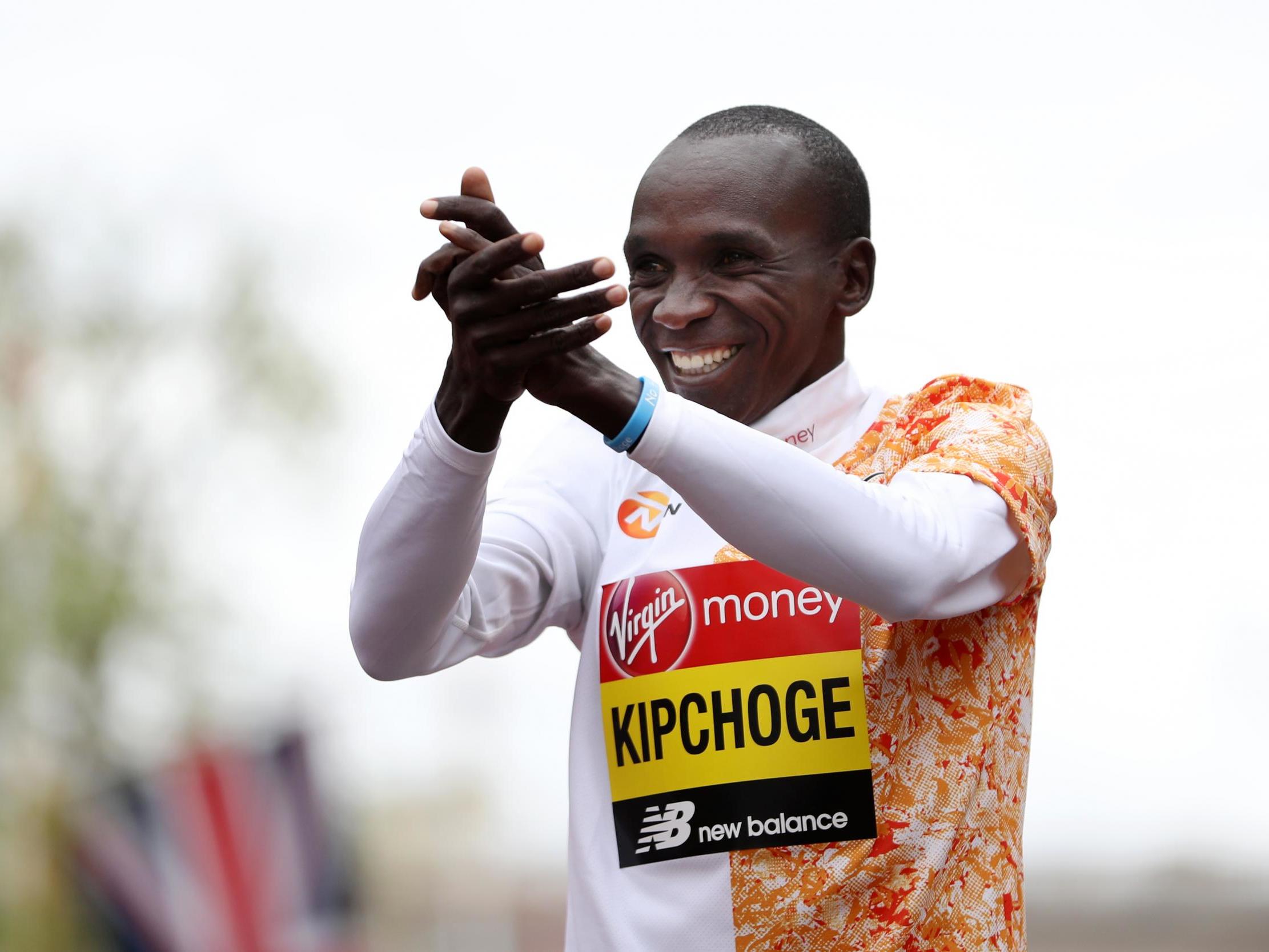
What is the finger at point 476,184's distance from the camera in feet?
6.98

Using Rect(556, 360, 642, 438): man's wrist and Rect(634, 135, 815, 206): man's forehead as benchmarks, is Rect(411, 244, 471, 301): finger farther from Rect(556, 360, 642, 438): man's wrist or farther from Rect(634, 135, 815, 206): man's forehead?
Rect(634, 135, 815, 206): man's forehead

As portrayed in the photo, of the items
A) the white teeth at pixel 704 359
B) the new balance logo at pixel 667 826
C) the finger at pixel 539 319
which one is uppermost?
the white teeth at pixel 704 359

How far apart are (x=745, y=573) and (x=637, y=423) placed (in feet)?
1.51

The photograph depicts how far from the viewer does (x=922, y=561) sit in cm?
214

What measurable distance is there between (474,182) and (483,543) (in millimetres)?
676

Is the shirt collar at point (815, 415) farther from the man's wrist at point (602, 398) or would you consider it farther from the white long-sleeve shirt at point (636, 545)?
the man's wrist at point (602, 398)

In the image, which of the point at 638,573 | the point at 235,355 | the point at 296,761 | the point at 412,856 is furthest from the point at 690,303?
the point at 235,355

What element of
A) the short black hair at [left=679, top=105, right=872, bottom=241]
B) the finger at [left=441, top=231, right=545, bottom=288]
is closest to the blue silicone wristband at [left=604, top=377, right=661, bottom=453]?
the finger at [left=441, top=231, right=545, bottom=288]

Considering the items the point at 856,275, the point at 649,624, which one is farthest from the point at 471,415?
the point at 856,275

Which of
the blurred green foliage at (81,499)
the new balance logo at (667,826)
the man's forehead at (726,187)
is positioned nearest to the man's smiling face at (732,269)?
the man's forehead at (726,187)

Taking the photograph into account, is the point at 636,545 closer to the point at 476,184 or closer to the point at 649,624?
the point at 649,624

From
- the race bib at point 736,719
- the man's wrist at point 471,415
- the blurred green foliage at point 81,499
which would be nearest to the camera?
the man's wrist at point 471,415

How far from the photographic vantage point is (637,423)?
6.84ft

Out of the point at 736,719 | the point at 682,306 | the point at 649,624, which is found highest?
the point at 682,306
